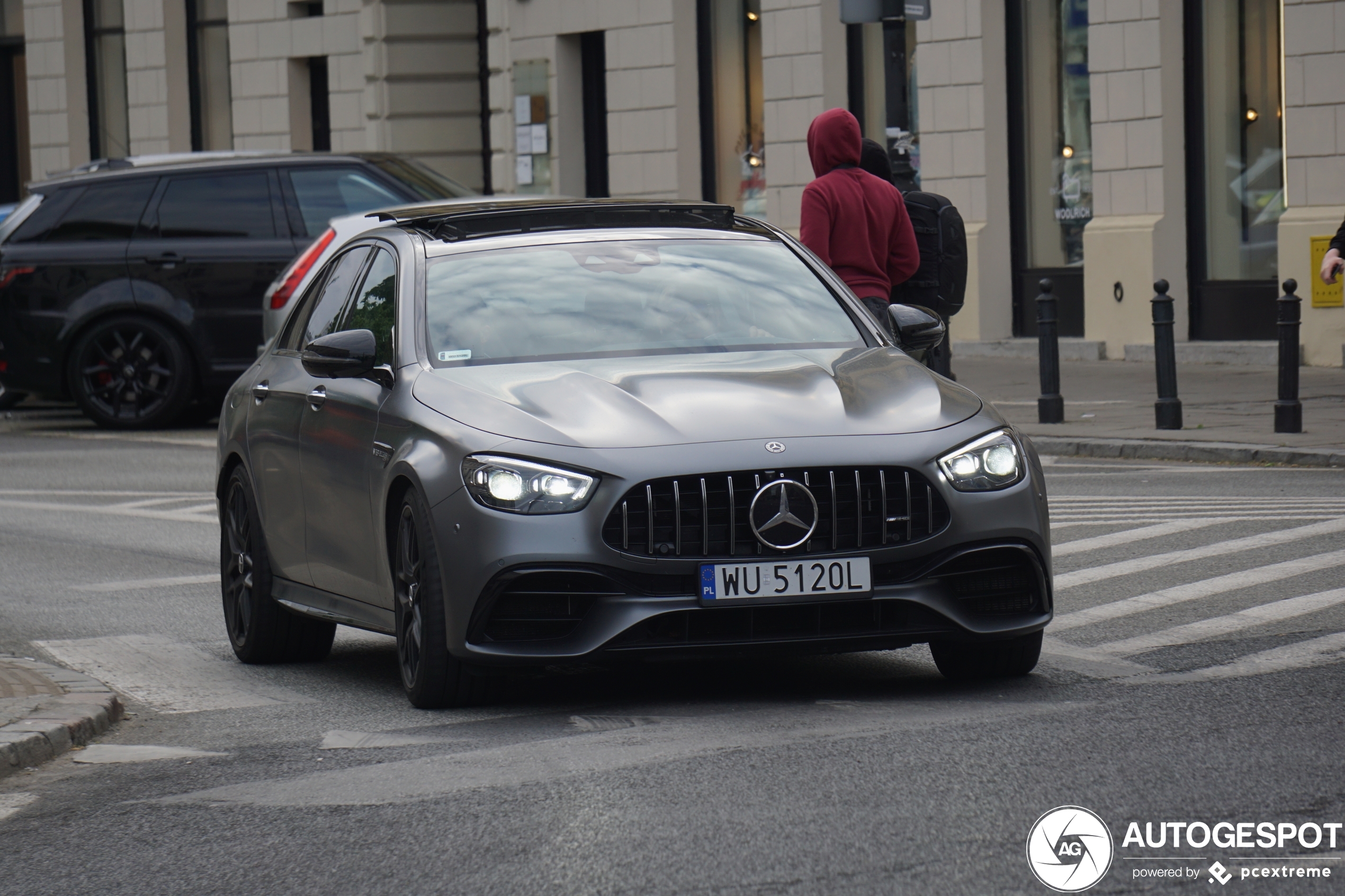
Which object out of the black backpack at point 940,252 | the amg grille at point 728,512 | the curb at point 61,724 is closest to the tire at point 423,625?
the amg grille at point 728,512

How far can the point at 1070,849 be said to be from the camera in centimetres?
448

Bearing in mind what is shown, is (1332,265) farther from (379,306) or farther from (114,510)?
(114,510)

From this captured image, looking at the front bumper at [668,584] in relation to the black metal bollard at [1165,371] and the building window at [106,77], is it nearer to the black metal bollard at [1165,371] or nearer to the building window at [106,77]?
the black metal bollard at [1165,371]

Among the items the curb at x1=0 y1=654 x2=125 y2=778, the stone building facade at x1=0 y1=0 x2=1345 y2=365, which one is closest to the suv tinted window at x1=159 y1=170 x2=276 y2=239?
the stone building facade at x1=0 y1=0 x2=1345 y2=365

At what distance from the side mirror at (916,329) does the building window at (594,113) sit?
63.2ft

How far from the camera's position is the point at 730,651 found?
6.11 m

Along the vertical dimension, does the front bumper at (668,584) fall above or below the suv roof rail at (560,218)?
below

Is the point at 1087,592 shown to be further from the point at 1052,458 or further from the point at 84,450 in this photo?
the point at 84,450

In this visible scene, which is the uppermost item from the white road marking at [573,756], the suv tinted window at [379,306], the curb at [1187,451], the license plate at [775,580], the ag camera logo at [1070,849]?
the suv tinted window at [379,306]

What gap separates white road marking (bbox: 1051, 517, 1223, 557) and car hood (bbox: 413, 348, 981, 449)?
2.92 m

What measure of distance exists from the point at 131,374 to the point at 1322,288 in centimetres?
953

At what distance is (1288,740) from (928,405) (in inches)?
58.4

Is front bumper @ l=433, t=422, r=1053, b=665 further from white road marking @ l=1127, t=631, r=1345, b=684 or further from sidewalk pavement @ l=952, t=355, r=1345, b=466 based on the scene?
sidewalk pavement @ l=952, t=355, r=1345, b=466

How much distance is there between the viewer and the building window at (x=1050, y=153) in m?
21.1
